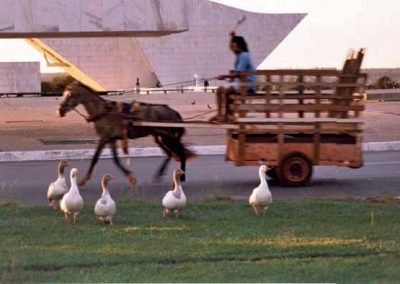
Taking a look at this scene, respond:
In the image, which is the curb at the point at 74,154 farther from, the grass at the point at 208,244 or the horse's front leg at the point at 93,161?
the grass at the point at 208,244

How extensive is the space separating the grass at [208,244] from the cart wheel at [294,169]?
8.07 feet

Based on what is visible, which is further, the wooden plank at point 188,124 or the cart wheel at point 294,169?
the cart wheel at point 294,169

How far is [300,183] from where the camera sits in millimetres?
14430

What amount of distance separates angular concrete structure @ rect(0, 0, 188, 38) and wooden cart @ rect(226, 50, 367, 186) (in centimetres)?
1251

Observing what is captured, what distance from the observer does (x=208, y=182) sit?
15.3m

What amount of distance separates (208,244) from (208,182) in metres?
6.27

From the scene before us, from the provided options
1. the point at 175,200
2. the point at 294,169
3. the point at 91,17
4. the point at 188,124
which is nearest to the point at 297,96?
the point at 294,169

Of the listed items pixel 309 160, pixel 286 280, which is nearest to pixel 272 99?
pixel 309 160

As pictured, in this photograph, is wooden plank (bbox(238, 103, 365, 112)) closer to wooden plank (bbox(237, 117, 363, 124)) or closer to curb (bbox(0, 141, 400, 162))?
wooden plank (bbox(237, 117, 363, 124))

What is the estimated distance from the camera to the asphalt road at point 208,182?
13578 mm

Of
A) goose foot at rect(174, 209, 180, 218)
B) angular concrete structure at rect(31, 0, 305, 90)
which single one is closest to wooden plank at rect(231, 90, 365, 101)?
goose foot at rect(174, 209, 180, 218)

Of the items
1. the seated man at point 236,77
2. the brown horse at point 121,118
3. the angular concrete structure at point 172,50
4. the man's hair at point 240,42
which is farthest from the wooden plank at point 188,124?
the angular concrete structure at point 172,50

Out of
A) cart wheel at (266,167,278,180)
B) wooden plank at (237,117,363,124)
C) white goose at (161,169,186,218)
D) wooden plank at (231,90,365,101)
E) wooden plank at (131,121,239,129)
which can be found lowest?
cart wheel at (266,167,278,180)

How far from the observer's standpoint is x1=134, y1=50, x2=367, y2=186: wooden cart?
1402cm
